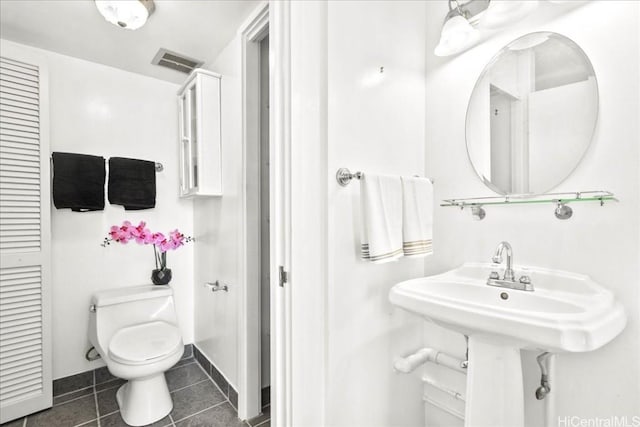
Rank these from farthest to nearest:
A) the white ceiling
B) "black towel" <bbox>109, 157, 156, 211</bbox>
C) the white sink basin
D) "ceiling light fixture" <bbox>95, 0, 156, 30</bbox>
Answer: "black towel" <bbox>109, 157, 156, 211</bbox>, the white ceiling, "ceiling light fixture" <bbox>95, 0, 156, 30</bbox>, the white sink basin

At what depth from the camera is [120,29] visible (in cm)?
165

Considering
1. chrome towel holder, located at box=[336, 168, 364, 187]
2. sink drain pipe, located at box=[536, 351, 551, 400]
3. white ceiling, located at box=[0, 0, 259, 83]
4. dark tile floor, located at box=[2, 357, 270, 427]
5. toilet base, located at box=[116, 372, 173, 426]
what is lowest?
dark tile floor, located at box=[2, 357, 270, 427]

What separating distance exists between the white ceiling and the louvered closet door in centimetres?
19

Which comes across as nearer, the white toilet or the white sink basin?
the white sink basin

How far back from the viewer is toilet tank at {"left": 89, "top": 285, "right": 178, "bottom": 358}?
5.97 feet

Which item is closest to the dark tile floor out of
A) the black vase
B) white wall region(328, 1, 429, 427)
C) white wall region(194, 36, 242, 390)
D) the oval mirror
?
white wall region(194, 36, 242, 390)

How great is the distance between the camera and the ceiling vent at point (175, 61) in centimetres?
191

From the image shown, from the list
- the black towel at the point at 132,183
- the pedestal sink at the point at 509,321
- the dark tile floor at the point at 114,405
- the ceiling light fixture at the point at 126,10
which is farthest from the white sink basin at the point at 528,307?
the black towel at the point at 132,183

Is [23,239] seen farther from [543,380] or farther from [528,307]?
[543,380]

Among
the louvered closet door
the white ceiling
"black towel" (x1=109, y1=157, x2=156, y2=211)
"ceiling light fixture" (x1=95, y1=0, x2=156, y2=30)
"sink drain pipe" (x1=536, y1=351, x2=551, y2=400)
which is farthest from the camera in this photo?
"black towel" (x1=109, y1=157, x2=156, y2=211)

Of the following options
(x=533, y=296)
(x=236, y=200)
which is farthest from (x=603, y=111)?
(x=236, y=200)

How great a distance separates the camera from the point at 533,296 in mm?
973

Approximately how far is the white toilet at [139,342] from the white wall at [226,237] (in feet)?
0.87

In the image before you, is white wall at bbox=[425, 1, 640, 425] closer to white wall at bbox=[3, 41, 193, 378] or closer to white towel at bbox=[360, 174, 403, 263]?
white towel at bbox=[360, 174, 403, 263]
